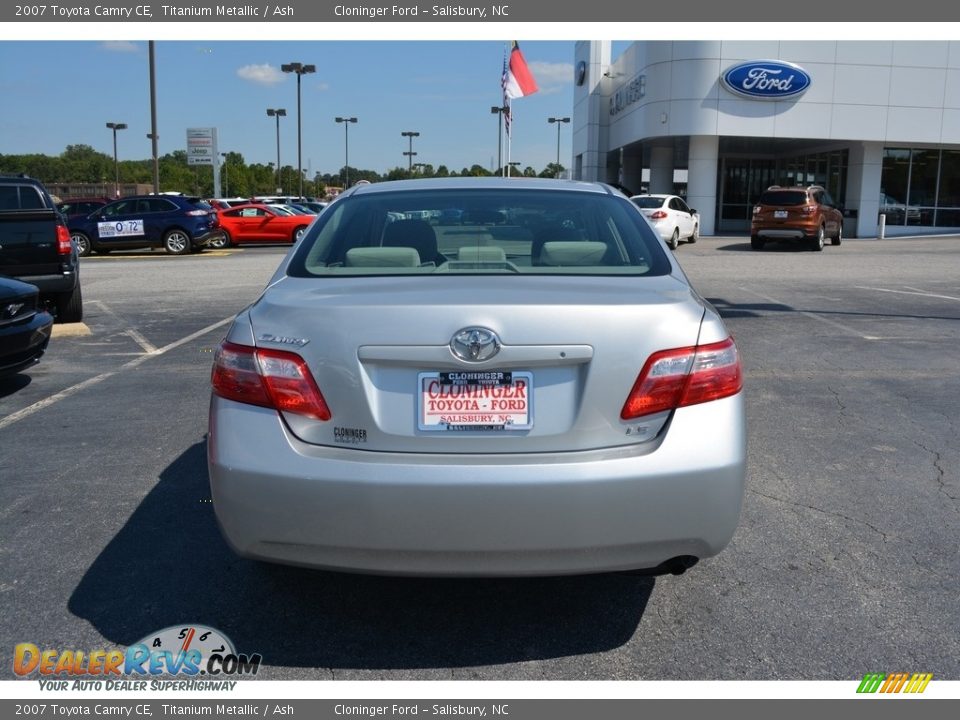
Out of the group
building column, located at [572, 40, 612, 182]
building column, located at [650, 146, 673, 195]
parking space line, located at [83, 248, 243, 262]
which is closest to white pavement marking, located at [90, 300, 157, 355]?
parking space line, located at [83, 248, 243, 262]

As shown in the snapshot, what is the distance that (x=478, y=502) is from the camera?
9.26 ft

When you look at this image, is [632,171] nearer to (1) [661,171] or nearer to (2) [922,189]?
(1) [661,171]

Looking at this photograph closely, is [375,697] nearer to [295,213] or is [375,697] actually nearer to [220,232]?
[220,232]

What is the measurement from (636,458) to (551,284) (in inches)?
26.3

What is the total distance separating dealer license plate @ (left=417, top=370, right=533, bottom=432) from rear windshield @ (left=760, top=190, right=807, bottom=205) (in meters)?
23.5

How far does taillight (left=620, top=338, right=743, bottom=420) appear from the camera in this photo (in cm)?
295

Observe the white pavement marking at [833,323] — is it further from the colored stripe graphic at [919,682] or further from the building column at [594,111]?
the building column at [594,111]

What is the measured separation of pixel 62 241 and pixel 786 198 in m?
19.5

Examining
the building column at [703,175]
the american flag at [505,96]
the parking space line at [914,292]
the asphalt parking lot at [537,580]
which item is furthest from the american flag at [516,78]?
the asphalt parking lot at [537,580]

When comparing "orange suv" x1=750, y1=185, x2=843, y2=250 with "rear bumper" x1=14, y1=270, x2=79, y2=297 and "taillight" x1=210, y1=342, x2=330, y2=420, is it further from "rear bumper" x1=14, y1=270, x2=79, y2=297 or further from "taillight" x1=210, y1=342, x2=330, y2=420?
"taillight" x1=210, y1=342, x2=330, y2=420

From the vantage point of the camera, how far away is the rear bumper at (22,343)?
22.6 ft

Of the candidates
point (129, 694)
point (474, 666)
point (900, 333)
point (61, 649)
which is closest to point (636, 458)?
point (474, 666)

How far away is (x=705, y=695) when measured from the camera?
2.96 m

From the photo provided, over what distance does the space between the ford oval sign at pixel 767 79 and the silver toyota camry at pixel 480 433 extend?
1202 inches
